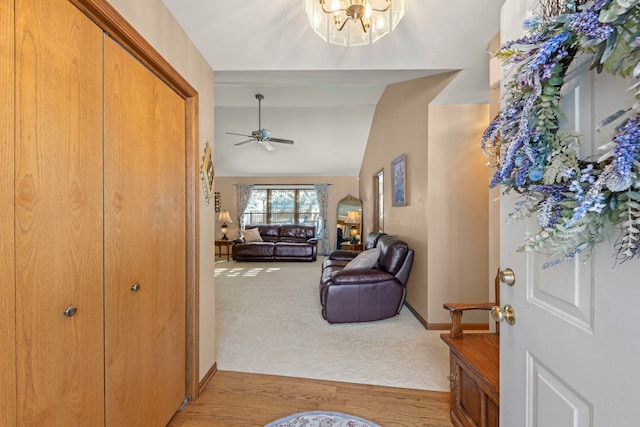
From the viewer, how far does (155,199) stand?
162 cm

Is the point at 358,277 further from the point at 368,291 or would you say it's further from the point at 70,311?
the point at 70,311

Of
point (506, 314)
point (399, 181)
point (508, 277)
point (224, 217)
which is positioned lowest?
point (506, 314)

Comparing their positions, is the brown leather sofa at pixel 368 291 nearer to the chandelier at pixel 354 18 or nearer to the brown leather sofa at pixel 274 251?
the chandelier at pixel 354 18

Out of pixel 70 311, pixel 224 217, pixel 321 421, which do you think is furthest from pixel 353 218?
pixel 70 311

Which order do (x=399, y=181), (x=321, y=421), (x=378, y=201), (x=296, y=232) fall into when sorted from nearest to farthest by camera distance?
(x=321, y=421)
(x=399, y=181)
(x=378, y=201)
(x=296, y=232)

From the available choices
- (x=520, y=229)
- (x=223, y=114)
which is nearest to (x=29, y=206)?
(x=520, y=229)

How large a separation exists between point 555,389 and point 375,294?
2538 mm

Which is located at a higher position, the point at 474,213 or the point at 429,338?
the point at 474,213

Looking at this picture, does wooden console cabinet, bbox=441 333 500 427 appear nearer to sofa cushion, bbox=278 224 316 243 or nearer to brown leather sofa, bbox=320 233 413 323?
brown leather sofa, bbox=320 233 413 323

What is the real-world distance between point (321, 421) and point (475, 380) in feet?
2.99

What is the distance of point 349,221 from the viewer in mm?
7973

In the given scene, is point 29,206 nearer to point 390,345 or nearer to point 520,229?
point 520,229

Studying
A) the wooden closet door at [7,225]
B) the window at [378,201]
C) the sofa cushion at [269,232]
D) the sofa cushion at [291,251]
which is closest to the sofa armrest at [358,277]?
the window at [378,201]

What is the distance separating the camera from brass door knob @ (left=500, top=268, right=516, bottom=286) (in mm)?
1065
